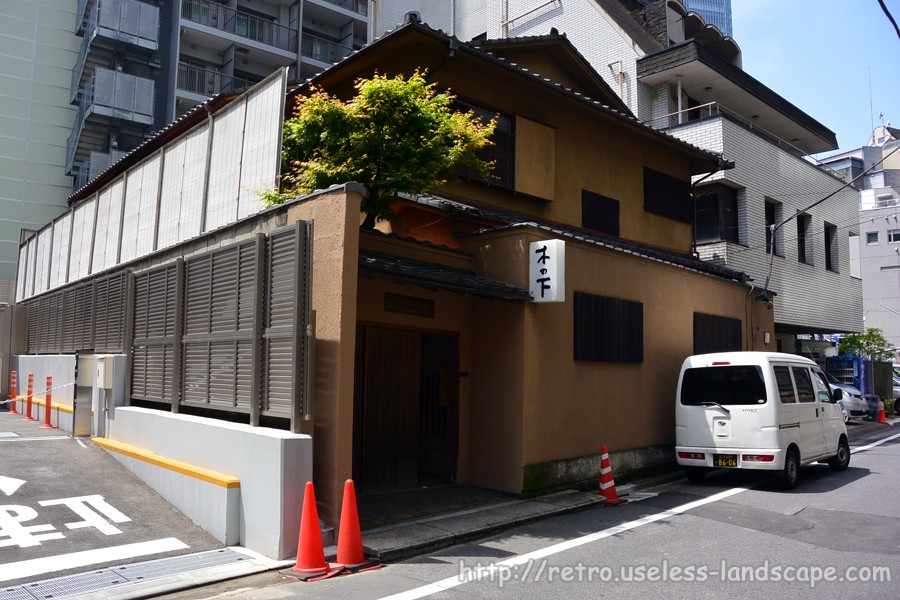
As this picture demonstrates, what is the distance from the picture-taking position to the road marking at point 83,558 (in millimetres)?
6703

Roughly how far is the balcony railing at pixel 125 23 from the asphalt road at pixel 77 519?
23642 mm

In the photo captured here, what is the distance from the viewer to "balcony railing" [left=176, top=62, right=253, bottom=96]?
31.2m

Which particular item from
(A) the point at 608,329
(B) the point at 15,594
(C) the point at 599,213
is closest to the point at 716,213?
(C) the point at 599,213

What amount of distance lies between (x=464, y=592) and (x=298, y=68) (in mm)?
30769

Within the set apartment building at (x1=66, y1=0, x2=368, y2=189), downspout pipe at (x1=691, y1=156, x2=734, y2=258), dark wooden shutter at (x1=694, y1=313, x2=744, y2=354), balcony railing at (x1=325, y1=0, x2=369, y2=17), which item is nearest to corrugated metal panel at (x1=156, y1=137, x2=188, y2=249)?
dark wooden shutter at (x1=694, y1=313, x2=744, y2=354)

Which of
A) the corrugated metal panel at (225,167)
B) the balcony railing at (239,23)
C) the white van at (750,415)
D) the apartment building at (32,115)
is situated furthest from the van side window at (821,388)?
the apartment building at (32,115)

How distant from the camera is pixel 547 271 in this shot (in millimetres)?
10555

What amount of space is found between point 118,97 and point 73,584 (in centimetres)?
2752

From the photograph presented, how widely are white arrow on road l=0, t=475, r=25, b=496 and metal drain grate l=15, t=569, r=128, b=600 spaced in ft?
10.5

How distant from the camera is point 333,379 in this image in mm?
7660

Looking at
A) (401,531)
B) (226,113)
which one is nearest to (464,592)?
(401,531)

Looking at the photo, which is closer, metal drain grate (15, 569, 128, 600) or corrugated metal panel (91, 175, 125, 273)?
metal drain grate (15, 569, 128, 600)

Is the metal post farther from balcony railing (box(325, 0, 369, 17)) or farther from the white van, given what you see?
balcony railing (box(325, 0, 369, 17))

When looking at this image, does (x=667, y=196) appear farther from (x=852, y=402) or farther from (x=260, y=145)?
(x=260, y=145)
